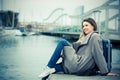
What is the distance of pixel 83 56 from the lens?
374cm

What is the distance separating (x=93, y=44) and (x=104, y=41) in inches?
16.2

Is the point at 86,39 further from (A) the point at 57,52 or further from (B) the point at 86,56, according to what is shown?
(A) the point at 57,52

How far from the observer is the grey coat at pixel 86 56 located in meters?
3.64

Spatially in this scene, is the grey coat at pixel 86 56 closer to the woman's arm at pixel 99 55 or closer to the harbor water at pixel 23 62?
the woman's arm at pixel 99 55

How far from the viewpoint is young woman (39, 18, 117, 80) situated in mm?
3654

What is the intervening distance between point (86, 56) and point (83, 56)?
1.4 inches

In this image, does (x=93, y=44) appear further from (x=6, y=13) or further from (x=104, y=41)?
(x=6, y=13)

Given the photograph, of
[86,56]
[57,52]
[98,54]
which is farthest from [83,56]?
[57,52]

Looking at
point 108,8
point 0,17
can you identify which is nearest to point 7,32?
point 108,8

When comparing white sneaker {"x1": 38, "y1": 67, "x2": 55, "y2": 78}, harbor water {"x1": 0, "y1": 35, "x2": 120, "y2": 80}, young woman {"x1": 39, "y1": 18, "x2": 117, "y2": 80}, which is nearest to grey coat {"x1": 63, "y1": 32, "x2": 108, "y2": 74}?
young woman {"x1": 39, "y1": 18, "x2": 117, "y2": 80}

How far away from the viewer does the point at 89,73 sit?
387 cm

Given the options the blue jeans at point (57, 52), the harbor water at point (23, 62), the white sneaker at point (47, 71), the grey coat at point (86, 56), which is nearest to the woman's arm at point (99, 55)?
the grey coat at point (86, 56)

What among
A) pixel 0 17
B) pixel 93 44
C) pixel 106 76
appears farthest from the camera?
pixel 0 17

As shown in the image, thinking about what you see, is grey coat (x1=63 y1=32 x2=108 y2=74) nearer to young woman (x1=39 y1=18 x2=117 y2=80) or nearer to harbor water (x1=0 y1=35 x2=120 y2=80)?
young woman (x1=39 y1=18 x2=117 y2=80)
